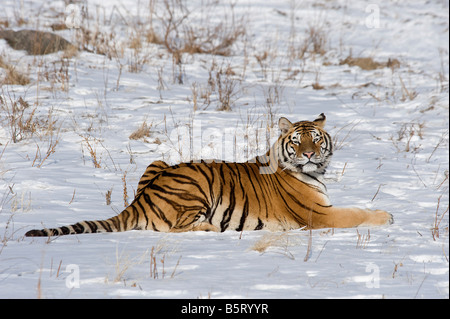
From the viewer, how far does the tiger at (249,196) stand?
422 centimetres

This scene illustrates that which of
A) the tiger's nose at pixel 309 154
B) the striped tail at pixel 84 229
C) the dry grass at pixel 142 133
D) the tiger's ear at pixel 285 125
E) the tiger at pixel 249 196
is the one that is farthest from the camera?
the dry grass at pixel 142 133

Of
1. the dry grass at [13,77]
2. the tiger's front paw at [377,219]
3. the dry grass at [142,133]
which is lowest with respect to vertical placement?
the tiger's front paw at [377,219]

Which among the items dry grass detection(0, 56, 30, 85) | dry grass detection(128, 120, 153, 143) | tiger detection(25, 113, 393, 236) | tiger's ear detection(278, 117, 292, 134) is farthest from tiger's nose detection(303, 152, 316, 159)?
dry grass detection(0, 56, 30, 85)

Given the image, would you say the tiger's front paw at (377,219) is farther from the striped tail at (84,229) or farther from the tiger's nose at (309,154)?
the striped tail at (84,229)

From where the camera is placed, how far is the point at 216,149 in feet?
22.5

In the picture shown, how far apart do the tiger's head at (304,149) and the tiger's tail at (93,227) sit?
1.42 m

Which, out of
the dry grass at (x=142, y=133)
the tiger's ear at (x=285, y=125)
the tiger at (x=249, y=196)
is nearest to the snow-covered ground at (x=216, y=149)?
the dry grass at (x=142, y=133)

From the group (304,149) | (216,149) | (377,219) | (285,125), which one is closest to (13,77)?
(216,149)

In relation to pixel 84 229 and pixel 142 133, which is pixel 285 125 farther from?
pixel 142 133

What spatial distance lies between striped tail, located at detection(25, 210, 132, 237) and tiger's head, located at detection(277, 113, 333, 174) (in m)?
1.48

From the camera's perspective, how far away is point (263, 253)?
3615mm
